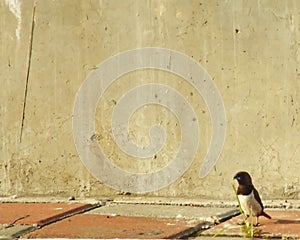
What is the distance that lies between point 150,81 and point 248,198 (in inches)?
46.5

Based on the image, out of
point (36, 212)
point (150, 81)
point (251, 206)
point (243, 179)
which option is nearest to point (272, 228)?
point (251, 206)

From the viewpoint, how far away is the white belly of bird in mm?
4914

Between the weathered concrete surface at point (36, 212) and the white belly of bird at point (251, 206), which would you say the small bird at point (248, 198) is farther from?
the weathered concrete surface at point (36, 212)

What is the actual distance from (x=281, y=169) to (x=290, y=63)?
0.66m

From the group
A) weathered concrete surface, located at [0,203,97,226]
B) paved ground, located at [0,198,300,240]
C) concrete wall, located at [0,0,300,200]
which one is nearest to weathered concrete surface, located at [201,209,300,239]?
paved ground, located at [0,198,300,240]

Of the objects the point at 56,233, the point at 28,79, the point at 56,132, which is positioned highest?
the point at 28,79

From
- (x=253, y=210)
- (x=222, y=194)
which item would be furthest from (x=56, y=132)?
(x=253, y=210)

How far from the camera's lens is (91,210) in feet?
18.3

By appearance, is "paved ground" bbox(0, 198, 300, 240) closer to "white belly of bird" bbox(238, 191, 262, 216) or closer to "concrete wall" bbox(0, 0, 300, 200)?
"white belly of bird" bbox(238, 191, 262, 216)

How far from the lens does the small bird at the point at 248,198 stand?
4922mm

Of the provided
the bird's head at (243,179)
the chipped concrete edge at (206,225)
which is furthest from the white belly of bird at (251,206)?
the chipped concrete edge at (206,225)

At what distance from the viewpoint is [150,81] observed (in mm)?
5727

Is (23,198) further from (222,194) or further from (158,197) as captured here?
(222,194)

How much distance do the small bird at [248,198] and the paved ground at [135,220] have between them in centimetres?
9
